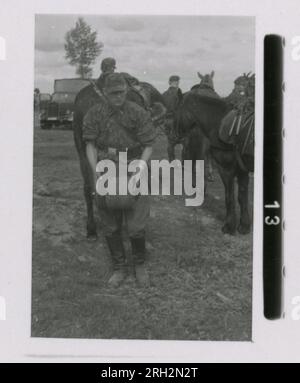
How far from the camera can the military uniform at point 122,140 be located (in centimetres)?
480

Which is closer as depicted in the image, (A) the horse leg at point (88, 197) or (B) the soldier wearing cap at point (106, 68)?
(B) the soldier wearing cap at point (106, 68)

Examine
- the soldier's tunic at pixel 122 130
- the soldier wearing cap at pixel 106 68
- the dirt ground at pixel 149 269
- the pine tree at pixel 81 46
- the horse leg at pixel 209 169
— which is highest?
the pine tree at pixel 81 46

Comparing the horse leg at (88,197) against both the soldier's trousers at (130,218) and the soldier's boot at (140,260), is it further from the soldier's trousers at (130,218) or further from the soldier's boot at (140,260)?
the soldier's boot at (140,260)

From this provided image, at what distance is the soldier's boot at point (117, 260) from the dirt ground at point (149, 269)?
0.17ft

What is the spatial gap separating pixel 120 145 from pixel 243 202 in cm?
106

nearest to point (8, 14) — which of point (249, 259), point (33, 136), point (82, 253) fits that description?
point (33, 136)

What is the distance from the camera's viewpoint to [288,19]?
4660 millimetres

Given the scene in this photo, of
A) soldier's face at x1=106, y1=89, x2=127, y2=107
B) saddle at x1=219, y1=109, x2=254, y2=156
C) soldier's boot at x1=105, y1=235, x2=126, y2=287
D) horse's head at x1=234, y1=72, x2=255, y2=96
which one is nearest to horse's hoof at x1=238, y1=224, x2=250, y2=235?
saddle at x1=219, y1=109, x2=254, y2=156

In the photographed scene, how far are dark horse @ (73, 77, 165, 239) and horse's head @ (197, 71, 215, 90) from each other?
0.34 m

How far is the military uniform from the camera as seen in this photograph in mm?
4801

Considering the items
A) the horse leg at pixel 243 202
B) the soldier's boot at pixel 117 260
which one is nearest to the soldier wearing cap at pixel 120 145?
the soldier's boot at pixel 117 260

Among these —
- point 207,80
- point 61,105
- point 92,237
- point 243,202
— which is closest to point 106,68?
point 61,105

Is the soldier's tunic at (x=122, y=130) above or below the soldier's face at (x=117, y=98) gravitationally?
below
